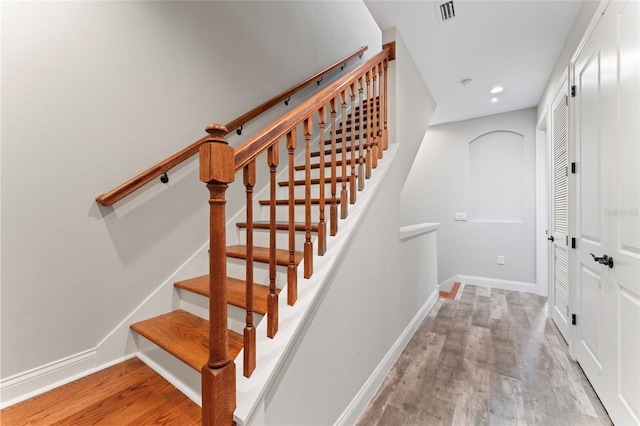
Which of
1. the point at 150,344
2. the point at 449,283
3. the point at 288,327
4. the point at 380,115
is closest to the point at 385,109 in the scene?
the point at 380,115

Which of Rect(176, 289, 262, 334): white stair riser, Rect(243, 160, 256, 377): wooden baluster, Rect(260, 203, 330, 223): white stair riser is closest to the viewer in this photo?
Rect(243, 160, 256, 377): wooden baluster

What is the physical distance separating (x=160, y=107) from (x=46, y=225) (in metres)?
0.92

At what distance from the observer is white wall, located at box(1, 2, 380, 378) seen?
51.0 inches

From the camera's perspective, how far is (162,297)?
1.80 m

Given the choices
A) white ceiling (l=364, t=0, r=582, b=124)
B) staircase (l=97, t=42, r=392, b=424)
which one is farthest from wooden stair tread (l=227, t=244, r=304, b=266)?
white ceiling (l=364, t=0, r=582, b=124)

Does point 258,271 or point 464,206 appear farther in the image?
point 464,206

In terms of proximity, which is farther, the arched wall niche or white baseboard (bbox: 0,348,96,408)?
the arched wall niche

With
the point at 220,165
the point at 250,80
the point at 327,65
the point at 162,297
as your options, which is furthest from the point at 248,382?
the point at 327,65

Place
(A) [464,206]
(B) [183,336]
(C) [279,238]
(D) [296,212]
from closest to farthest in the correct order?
(B) [183,336] < (C) [279,238] < (D) [296,212] < (A) [464,206]

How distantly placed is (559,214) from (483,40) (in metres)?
1.76

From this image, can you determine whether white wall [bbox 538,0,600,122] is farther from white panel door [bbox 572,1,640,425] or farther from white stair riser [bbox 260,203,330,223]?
white stair riser [bbox 260,203,330,223]

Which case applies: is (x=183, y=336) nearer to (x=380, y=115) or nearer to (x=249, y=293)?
(x=249, y=293)

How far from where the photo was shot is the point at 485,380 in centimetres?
188

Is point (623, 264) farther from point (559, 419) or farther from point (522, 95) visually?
point (522, 95)
